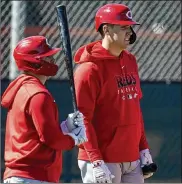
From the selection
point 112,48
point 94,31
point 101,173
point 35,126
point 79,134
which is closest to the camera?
point 35,126

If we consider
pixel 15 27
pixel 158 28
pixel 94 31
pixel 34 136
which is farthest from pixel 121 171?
pixel 158 28

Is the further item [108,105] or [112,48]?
[112,48]

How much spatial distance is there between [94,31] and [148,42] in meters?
0.59

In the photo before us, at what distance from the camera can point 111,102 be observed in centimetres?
548

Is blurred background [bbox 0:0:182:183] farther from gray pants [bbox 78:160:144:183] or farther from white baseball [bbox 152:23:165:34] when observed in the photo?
gray pants [bbox 78:160:144:183]

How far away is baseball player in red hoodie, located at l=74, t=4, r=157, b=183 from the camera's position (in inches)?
213

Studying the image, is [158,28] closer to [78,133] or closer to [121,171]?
[121,171]

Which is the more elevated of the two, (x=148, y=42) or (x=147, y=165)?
(x=148, y=42)

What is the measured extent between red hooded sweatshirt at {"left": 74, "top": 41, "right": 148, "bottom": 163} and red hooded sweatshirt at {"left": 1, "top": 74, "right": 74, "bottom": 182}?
23.3 inches

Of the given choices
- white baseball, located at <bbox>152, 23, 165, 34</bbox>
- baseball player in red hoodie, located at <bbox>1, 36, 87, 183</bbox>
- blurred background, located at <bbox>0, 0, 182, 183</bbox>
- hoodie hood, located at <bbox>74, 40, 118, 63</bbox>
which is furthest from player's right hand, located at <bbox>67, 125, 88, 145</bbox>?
white baseball, located at <bbox>152, 23, 165, 34</bbox>

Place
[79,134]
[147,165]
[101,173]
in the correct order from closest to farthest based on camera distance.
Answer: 1. [79,134]
2. [101,173]
3. [147,165]

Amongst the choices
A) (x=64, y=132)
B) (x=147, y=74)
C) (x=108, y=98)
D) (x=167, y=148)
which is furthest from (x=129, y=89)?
(x=147, y=74)

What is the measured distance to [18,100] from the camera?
483 cm

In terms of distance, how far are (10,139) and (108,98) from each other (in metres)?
0.89
